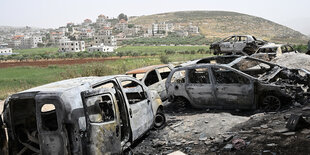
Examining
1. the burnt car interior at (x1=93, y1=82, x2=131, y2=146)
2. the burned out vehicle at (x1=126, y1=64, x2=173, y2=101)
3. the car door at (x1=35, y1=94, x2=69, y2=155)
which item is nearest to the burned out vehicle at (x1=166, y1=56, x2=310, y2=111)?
the burned out vehicle at (x1=126, y1=64, x2=173, y2=101)

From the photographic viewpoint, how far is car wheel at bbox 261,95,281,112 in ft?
24.5

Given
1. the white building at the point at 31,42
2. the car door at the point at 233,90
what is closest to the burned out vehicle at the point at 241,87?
the car door at the point at 233,90

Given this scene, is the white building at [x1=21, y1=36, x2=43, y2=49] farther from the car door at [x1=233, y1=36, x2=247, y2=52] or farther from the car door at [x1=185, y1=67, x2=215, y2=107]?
the car door at [x1=185, y1=67, x2=215, y2=107]

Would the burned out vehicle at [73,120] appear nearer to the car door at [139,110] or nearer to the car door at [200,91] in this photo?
the car door at [139,110]

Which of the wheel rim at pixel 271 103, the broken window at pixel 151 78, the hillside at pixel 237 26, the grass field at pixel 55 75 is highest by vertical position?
the hillside at pixel 237 26

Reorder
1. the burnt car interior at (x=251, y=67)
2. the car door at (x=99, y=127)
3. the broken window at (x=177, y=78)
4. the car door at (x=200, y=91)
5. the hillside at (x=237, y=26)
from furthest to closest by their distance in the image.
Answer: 1. the hillside at (x=237, y=26)
2. the broken window at (x=177, y=78)
3. the burnt car interior at (x=251, y=67)
4. the car door at (x=200, y=91)
5. the car door at (x=99, y=127)

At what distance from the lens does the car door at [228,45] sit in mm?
18656

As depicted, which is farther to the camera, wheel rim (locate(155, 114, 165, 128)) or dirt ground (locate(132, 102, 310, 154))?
wheel rim (locate(155, 114, 165, 128))

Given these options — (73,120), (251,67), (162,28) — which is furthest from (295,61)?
(162,28)

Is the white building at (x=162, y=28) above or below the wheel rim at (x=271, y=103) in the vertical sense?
above

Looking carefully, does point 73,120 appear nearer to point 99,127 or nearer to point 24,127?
point 99,127

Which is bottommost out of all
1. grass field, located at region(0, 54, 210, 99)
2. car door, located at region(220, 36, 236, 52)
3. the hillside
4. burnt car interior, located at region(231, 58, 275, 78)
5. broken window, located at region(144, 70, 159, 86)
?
grass field, located at region(0, 54, 210, 99)

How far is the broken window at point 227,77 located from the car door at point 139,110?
2626 mm

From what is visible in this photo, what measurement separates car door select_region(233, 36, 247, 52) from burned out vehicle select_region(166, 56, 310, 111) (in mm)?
9011
